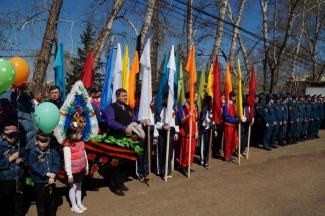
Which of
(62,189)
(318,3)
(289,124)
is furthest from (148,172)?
(318,3)

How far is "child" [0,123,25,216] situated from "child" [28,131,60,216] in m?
0.18

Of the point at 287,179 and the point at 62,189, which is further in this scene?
the point at 287,179

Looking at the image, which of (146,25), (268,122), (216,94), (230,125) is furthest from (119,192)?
(268,122)

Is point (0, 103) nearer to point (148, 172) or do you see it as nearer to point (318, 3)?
point (148, 172)

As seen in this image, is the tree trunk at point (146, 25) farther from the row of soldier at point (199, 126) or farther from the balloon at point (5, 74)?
the balloon at point (5, 74)

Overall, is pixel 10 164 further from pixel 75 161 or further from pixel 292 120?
pixel 292 120

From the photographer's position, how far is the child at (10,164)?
4945mm

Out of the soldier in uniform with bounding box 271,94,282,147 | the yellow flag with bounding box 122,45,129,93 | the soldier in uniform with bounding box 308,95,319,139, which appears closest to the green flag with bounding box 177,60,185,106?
the yellow flag with bounding box 122,45,129,93

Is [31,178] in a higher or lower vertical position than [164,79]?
lower

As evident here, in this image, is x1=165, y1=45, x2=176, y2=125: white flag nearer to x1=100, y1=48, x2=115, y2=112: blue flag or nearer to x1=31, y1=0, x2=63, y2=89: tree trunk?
x1=100, y1=48, x2=115, y2=112: blue flag

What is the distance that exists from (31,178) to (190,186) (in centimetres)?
342

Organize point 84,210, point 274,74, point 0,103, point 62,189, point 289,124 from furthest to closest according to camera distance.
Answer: point 274,74 < point 289,124 < point 62,189 < point 84,210 < point 0,103

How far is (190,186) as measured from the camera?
765 cm

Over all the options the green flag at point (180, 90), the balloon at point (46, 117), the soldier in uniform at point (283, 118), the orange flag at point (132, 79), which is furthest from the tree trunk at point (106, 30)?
the balloon at point (46, 117)
